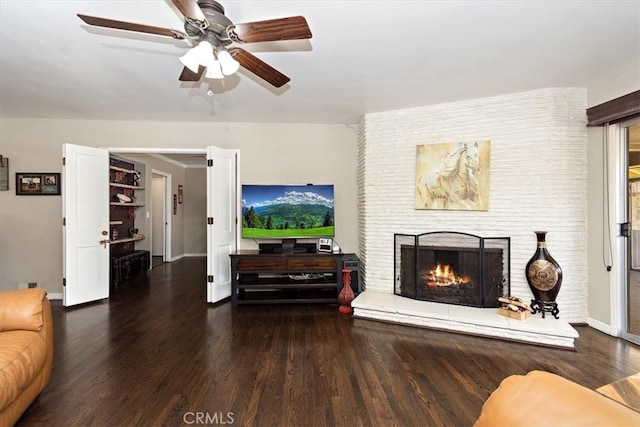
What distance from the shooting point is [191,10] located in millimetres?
1443

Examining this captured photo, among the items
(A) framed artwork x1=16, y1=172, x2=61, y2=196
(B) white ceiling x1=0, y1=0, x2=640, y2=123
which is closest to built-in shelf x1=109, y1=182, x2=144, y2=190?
(A) framed artwork x1=16, y1=172, x2=61, y2=196

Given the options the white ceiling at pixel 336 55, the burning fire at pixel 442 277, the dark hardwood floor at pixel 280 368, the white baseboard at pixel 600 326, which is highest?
the white ceiling at pixel 336 55

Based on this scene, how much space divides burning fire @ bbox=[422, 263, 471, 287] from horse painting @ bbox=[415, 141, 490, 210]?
73 centimetres

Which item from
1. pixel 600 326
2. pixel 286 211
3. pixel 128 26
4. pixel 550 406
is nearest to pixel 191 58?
pixel 128 26

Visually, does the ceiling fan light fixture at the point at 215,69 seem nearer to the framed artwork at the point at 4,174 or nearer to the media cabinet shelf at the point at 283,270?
the media cabinet shelf at the point at 283,270

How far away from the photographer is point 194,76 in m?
2.19

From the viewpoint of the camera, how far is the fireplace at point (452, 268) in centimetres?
330

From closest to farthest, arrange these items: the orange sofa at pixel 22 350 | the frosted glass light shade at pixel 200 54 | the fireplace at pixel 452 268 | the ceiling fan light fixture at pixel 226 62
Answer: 1. the orange sofa at pixel 22 350
2. the frosted glass light shade at pixel 200 54
3. the ceiling fan light fixture at pixel 226 62
4. the fireplace at pixel 452 268

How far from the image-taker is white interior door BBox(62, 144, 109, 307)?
3746 mm

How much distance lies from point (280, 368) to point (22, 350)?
1557 mm

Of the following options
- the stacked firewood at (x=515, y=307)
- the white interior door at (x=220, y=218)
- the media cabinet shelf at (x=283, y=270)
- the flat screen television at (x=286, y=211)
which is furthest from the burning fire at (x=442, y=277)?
the white interior door at (x=220, y=218)

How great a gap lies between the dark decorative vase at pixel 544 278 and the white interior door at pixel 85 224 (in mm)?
5297

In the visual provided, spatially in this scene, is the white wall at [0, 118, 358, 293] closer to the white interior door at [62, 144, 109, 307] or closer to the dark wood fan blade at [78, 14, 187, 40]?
the white interior door at [62, 144, 109, 307]

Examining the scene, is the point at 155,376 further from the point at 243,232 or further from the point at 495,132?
the point at 495,132
